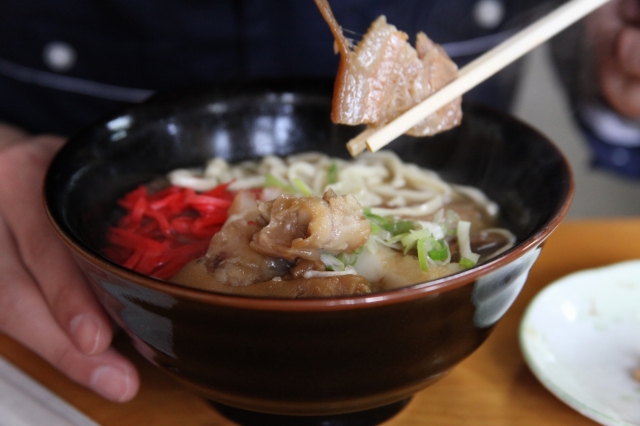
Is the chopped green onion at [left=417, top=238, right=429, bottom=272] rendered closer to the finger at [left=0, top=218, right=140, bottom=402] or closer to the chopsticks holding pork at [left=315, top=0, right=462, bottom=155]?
the chopsticks holding pork at [left=315, top=0, right=462, bottom=155]

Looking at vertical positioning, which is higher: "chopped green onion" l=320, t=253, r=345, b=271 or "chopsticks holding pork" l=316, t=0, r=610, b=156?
"chopsticks holding pork" l=316, t=0, r=610, b=156

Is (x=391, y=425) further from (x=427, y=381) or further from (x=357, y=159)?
(x=357, y=159)

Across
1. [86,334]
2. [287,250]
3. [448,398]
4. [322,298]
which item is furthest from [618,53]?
[86,334]

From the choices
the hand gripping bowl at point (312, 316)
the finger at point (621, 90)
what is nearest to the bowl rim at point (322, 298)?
the hand gripping bowl at point (312, 316)

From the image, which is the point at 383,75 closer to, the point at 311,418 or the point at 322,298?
the point at 322,298

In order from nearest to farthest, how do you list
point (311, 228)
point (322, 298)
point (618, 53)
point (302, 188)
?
point (322, 298)
point (311, 228)
point (302, 188)
point (618, 53)

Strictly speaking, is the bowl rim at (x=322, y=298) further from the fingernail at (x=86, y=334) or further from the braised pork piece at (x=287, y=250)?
the fingernail at (x=86, y=334)

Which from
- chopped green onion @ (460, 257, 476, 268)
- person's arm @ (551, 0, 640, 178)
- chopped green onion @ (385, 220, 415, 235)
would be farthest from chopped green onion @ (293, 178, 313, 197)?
person's arm @ (551, 0, 640, 178)
